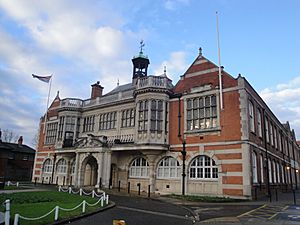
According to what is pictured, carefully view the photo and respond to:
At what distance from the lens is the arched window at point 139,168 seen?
2548 centimetres

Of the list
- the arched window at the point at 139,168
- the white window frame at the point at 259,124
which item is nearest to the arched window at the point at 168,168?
the arched window at the point at 139,168

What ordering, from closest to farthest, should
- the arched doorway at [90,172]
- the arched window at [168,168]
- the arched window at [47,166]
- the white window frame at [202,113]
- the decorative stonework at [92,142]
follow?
the white window frame at [202,113] → the arched window at [168,168] → the decorative stonework at [92,142] → the arched doorway at [90,172] → the arched window at [47,166]

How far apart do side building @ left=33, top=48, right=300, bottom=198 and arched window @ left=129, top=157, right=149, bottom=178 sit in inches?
3.9

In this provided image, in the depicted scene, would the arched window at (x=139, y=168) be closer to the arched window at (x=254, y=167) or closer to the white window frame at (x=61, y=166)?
the arched window at (x=254, y=167)

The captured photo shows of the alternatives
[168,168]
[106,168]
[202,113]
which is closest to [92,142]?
[106,168]

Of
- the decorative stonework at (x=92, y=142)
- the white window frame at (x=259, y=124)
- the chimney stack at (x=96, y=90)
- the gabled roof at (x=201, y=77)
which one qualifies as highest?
the chimney stack at (x=96, y=90)

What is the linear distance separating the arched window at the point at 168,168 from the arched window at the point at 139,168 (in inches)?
66.4

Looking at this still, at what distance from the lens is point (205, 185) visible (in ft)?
68.8

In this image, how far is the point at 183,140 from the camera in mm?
23281

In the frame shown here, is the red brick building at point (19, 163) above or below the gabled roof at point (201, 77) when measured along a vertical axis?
below

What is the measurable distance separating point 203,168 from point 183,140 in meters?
3.11

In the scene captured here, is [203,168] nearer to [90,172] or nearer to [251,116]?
[251,116]

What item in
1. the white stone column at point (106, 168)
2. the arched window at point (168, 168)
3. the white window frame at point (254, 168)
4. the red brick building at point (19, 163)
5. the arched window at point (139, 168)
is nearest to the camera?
the white window frame at point (254, 168)

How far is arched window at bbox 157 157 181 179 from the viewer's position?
23211 mm
